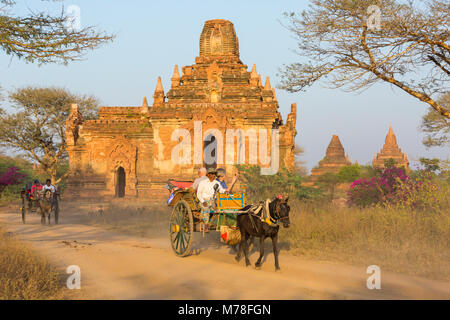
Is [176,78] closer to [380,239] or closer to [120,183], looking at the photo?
[120,183]

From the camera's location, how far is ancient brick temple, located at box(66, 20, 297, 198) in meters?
20.8

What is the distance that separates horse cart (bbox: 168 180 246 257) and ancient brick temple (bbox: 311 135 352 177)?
40.9 meters

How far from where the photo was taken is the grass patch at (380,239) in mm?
6809

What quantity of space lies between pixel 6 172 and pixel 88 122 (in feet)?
18.3

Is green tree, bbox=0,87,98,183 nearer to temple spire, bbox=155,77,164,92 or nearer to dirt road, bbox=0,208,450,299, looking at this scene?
temple spire, bbox=155,77,164,92

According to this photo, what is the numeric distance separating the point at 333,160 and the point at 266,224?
4473cm

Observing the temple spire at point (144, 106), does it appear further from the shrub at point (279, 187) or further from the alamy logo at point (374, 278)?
the alamy logo at point (374, 278)

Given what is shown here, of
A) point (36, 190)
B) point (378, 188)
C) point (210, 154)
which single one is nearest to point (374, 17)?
point (378, 188)

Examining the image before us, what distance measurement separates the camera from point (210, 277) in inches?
231

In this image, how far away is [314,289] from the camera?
531 cm

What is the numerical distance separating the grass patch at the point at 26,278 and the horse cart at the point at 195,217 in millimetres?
2343

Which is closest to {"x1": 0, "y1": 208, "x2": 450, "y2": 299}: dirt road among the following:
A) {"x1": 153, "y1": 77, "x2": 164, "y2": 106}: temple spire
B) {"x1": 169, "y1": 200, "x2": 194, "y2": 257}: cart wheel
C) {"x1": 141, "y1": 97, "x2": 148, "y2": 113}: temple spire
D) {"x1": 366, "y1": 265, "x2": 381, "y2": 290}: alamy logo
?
{"x1": 366, "y1": 265, "x2": 381, "y2": 290}: alamy logo

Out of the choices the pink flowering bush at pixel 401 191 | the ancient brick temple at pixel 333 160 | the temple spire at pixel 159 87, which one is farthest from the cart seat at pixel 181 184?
the ancient brick temple at pixel 333 160
